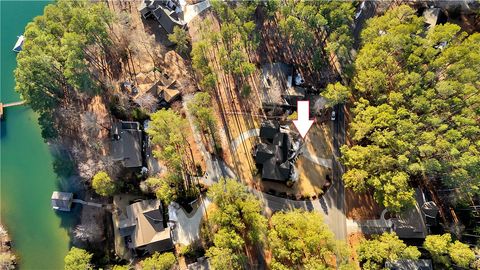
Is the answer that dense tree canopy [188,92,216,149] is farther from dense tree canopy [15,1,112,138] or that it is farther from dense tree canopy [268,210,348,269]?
dense tree canopy [268,210,348,269]

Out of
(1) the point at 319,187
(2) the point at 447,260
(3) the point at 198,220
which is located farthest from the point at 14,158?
(2) the point at 447,260

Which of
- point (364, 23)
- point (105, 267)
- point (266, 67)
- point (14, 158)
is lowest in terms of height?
point (105, 267)

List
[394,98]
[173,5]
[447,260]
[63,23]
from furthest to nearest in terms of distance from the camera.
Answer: [173,5] → [63,23] → [394,98] → [447,260]

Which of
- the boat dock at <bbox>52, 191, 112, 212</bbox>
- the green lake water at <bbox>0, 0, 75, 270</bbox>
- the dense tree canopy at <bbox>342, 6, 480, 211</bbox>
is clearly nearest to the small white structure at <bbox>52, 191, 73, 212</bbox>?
the boat dock at <bbox>52, 191, 112, 212</bbox>

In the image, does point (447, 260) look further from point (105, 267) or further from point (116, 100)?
point (116, 100)

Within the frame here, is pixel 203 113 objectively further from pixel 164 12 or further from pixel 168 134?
pixel 164 12

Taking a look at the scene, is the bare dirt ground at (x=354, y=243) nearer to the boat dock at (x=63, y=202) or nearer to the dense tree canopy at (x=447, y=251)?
the dense tree canopy at (x=447, y=251)

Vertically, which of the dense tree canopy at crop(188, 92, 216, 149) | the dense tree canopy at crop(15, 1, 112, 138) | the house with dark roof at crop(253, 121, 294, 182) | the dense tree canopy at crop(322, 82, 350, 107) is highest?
the dense tree canopy at crop(15, 1, 112, 138)
